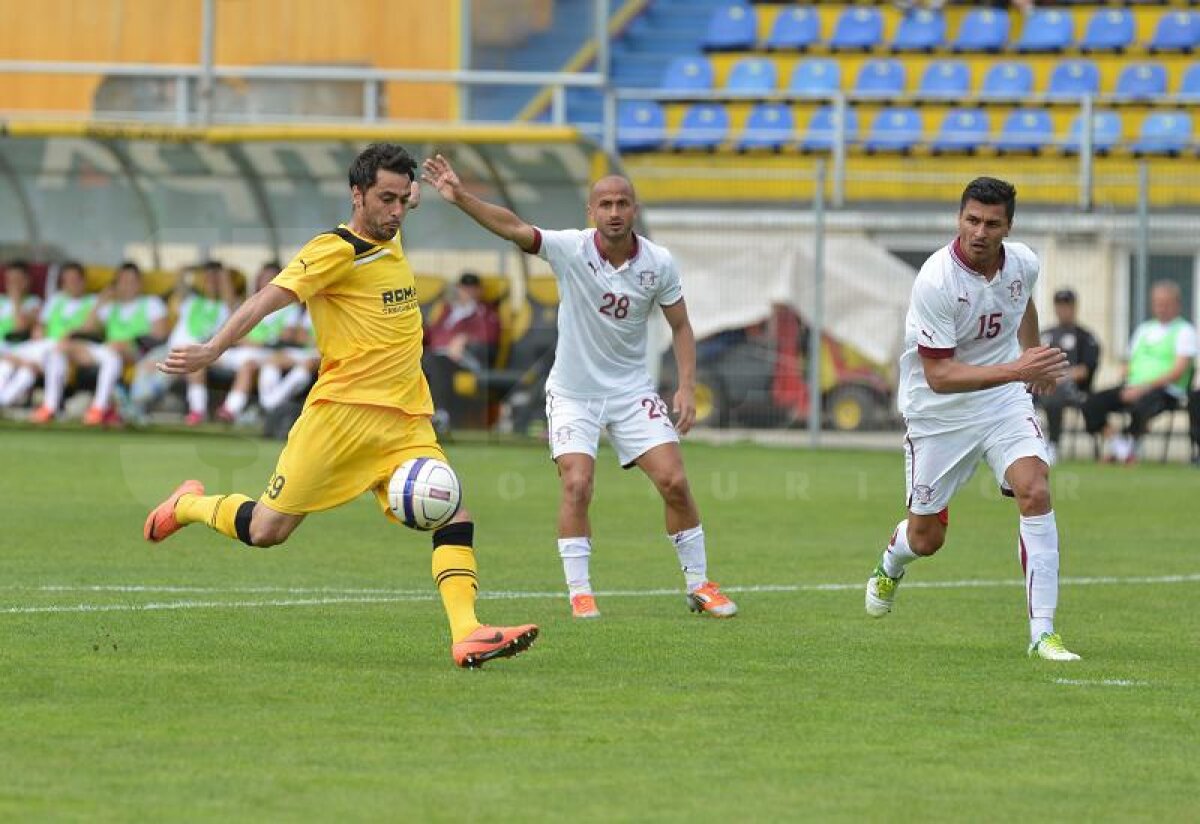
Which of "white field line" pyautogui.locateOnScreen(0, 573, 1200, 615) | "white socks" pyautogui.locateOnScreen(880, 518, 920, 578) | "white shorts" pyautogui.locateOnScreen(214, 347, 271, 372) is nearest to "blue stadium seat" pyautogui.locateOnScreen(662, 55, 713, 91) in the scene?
"white shorts" pyautogui.locateOnScreen(214, 347, 271, 372)

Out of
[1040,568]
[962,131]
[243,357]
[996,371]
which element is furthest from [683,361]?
[962,131]

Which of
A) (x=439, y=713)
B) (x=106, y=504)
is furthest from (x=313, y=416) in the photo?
(x=106, y=504)

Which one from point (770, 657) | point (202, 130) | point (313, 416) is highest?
point (202, 130)

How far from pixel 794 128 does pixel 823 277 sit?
5.49 m

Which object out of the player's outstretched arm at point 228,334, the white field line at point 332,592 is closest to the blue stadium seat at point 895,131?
the white field line at point 332,592

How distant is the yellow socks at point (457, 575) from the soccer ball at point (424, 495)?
3.1 inches

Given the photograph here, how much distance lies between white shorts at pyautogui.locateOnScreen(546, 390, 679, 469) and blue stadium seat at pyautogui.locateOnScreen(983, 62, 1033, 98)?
21747 mm

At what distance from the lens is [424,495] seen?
28.4ft

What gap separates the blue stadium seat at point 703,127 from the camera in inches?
1199

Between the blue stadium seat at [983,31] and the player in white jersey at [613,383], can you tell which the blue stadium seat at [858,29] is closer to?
the blue stadium seat at [983,31]

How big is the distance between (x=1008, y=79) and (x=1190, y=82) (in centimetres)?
250

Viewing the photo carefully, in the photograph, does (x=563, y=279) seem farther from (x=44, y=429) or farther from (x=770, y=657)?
(x=44, y=429)

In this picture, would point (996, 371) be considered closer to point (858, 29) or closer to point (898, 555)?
point (898, 555)

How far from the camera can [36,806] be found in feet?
19.4
